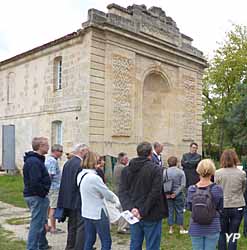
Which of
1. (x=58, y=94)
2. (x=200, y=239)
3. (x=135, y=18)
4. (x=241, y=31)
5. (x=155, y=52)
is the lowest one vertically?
(x=200, y=239)

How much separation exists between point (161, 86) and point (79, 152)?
612 inches

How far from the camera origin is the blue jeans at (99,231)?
536 centimetres

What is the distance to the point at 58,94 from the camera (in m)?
18.5

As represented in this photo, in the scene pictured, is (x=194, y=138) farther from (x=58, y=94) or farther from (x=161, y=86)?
(x=58, y=94)

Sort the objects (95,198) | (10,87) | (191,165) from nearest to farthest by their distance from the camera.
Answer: (95,198) < (191,165) < (10,87)

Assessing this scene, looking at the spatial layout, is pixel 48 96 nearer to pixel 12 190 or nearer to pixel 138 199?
pixel 12 190

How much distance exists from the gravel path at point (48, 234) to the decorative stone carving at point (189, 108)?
40.2ft

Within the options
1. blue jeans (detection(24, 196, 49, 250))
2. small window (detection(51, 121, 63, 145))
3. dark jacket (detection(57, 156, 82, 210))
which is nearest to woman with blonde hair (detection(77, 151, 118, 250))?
dark jacket (detection(57, 156, 82, 210))

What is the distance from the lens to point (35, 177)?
20.0ft

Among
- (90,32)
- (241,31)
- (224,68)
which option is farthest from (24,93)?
(241,31)

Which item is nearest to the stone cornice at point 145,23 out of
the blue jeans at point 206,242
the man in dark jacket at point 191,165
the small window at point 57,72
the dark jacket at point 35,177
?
the small window at point 57,72

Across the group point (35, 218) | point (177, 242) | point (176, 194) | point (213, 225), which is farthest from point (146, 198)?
point (176, 194)

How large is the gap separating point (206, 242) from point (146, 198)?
0.90 m

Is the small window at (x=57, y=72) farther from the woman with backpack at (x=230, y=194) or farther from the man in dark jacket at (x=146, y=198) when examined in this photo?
the man in dark jacket at (x=146, y=198)
